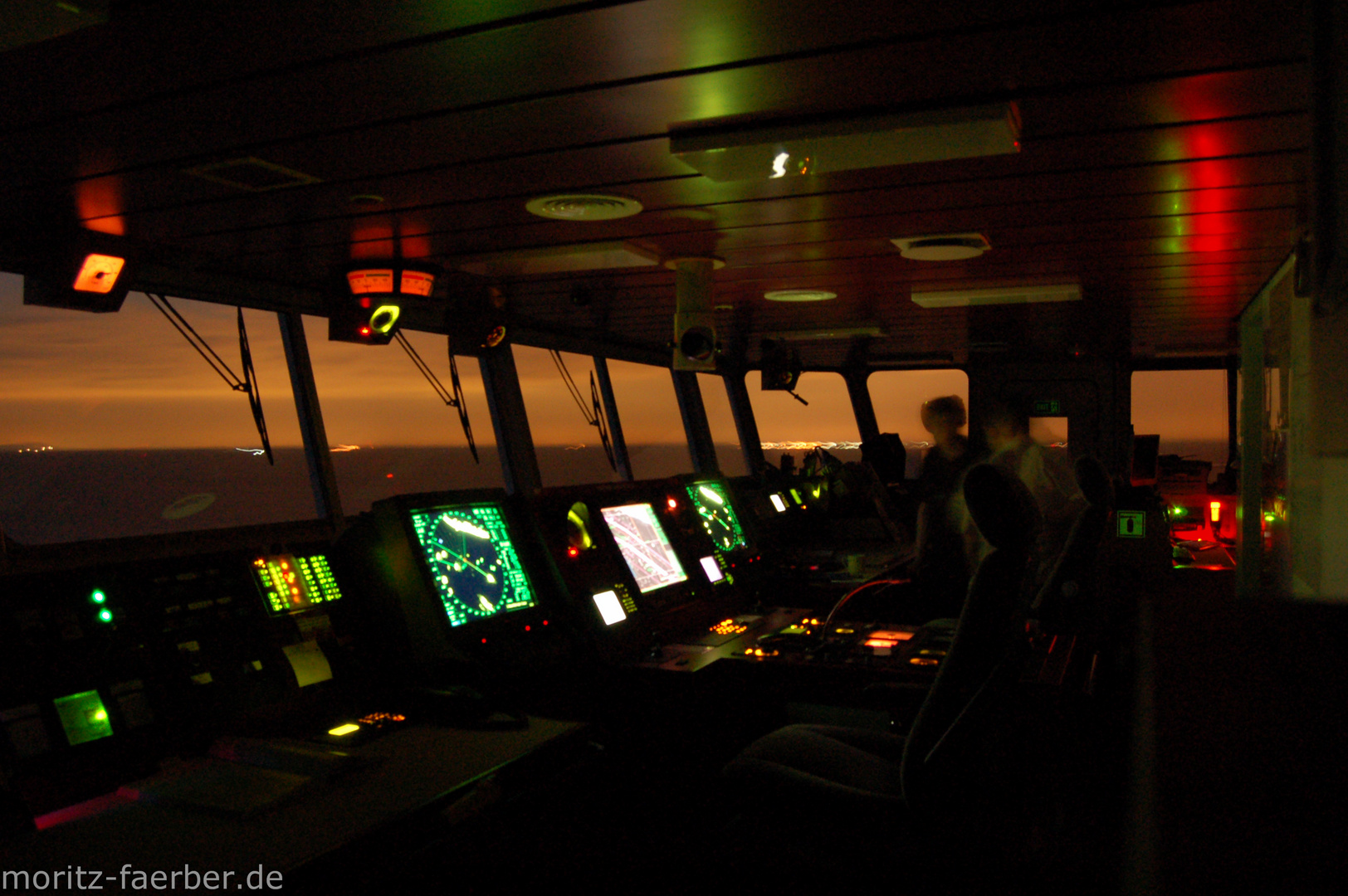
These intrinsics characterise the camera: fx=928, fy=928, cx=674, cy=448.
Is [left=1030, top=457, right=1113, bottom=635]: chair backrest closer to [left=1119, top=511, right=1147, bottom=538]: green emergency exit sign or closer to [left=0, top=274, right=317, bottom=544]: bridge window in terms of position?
[left=0, top=274, right=317, bottom=544]: bridge window

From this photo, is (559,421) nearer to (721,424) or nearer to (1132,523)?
(721,424)

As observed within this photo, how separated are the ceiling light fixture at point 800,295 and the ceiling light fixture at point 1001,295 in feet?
1.44

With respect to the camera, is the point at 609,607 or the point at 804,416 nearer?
the point at 609,607

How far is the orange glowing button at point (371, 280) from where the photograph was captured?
3.61 meters

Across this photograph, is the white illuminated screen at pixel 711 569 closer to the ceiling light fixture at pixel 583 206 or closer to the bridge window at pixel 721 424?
the ceiling light fixture at pixel 583 206

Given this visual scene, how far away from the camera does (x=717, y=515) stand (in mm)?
3965

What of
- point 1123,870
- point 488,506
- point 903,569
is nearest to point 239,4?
point 488,506

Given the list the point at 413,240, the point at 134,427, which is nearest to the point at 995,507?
the point at 413,240

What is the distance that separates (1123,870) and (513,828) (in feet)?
7.26

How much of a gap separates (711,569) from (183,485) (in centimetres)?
197

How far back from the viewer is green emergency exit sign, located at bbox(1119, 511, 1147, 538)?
6.55m

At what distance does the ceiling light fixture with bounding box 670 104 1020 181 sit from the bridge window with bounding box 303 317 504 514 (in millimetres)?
1976

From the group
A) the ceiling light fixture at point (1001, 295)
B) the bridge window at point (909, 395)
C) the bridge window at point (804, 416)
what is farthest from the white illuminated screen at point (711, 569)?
the bridge window at point (909, 395)

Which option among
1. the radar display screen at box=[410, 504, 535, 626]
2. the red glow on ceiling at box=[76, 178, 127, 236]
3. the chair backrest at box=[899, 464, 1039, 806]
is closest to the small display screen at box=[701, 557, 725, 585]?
the radar display screen at box=[410, 504, 535, 626]
